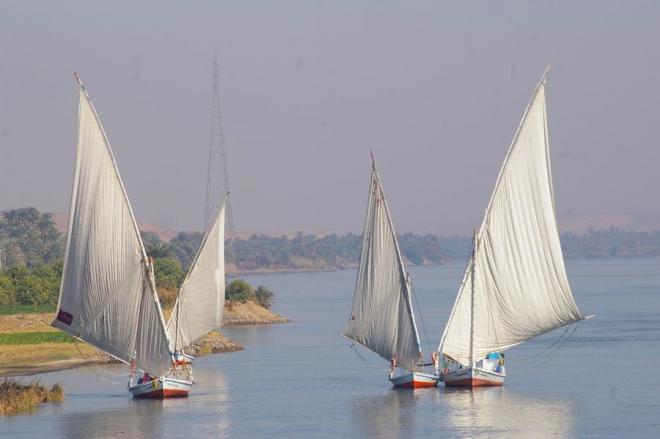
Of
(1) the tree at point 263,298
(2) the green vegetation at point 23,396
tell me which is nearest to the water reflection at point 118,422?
(2) the green vegetation at point 23,396

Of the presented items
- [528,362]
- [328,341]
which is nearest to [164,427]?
[528,362]

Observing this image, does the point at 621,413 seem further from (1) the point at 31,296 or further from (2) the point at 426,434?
(1) the point at 31,296

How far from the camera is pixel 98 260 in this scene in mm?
51406

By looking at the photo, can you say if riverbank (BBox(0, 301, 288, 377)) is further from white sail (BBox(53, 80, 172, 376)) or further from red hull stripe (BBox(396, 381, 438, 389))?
red hull stripe (BBox(396, 381, 438, 389))

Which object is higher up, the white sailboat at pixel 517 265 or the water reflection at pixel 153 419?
the white sailboat at pixel 517 265

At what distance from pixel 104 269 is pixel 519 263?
16107mm

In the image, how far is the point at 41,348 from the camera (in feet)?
245

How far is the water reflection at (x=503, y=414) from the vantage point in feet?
154

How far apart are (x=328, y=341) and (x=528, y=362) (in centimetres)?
2077

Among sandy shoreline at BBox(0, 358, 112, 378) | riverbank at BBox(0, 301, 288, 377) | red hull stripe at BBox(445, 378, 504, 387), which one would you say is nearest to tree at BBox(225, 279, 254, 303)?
riverbank at BBox(0, 301, 288, 377)

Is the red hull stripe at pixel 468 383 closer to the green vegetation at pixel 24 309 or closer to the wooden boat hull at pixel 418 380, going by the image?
the wooden boat hull at pixel 418 380

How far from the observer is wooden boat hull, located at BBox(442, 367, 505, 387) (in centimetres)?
5556

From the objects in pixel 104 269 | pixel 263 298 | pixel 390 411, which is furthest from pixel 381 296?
pixel 263 298

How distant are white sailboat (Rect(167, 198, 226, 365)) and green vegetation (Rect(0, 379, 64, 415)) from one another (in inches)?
605
